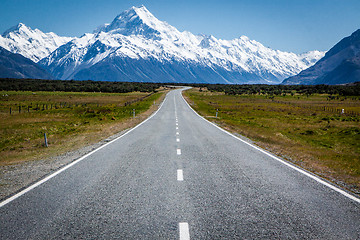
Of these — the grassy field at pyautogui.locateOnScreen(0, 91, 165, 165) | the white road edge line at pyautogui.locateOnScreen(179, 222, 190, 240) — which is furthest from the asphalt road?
the grassy field at pyautogui.locateOnScreen(0, 91, 165, 165)

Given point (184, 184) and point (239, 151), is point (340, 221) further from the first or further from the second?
point (239, 151)

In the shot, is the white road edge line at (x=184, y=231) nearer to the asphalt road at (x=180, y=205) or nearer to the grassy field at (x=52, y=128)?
the asphalt road at (x=180, y=205)

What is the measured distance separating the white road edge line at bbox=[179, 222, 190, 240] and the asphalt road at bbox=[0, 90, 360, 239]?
0.06 ft

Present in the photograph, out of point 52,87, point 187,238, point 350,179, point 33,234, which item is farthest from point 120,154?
point 52,87

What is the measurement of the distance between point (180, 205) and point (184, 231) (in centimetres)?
103

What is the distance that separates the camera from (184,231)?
→ 4.11m

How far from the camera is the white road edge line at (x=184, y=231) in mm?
3932

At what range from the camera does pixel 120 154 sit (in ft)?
33.3

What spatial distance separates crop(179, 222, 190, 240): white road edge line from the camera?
12.9 ft

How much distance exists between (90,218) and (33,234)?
0.95 m

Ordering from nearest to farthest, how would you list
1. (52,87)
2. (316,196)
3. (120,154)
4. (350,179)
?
(316,196)
(350,179)
(120,154)
(52,87)

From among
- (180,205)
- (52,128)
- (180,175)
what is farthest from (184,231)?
(52,128)

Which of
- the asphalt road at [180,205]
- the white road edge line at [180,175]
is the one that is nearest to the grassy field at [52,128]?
the asphalt road at [180,205]

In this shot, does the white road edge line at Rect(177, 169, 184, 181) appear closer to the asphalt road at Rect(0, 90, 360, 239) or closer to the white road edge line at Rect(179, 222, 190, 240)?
the asphalt road at Rect(0, 90, 360, 239)
